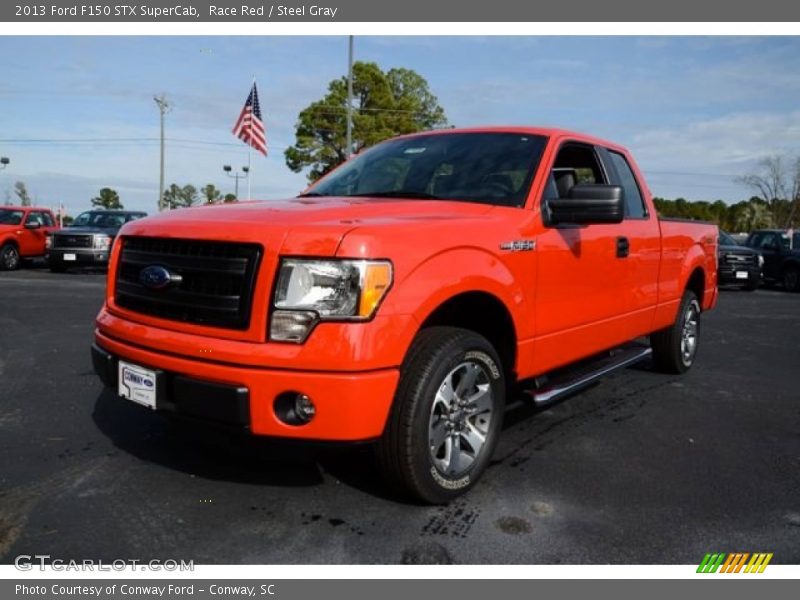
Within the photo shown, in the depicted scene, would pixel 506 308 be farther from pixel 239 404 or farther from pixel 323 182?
pixel 323 182

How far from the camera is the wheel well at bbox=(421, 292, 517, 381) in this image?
307 cm

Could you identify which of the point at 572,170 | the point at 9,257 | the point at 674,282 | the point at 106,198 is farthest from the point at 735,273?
the point at 106,198

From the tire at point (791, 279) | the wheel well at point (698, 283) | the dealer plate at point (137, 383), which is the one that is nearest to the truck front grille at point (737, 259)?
the tire at point (791, 279)

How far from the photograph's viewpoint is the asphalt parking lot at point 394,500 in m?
2.61

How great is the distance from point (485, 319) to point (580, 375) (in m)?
1.06

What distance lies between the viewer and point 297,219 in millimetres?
2773

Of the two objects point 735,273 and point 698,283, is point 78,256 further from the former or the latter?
point 735,273

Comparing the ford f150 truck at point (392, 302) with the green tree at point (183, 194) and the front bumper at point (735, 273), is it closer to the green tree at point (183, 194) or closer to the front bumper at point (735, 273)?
the front bumper at point (735, 273)

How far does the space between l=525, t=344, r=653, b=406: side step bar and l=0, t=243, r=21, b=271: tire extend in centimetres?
1648

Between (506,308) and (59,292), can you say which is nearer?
(506,308)

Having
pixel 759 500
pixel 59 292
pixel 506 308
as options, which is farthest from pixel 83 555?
pixel 59 292

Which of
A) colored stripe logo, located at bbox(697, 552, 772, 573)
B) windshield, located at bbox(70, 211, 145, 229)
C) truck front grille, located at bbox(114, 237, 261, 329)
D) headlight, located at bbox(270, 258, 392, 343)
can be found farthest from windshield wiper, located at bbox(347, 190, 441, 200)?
windshield, located at bbox(70, 211, 145, 229)

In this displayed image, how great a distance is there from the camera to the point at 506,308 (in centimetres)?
322

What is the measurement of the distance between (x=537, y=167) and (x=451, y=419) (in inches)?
61.2
